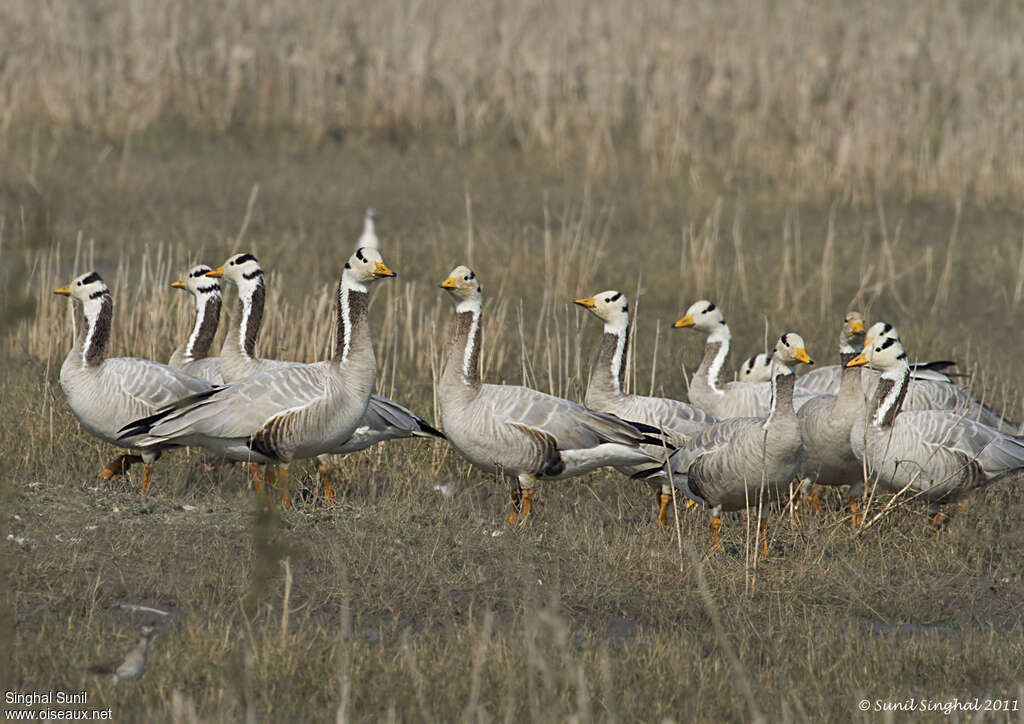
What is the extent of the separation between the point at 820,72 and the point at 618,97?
10.5 feet

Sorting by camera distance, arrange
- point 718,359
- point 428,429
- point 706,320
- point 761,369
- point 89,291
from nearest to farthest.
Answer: point 428,429, point 89,291, point 718,359, point 706,320, point 761,369

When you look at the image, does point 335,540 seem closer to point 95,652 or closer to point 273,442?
point 273,442

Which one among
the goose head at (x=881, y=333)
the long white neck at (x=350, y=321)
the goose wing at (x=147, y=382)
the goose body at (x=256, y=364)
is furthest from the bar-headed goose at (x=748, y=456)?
the goose wing at (x=147, y=382)

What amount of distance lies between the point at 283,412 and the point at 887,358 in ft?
12.9

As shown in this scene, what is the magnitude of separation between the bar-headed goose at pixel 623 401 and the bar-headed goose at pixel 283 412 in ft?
6.22

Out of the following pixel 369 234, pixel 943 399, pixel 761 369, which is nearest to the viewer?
pixel 943 399

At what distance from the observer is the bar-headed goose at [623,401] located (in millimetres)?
8688

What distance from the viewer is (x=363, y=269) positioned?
8242mm

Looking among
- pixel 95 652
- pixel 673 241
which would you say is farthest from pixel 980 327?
pixel 95 652

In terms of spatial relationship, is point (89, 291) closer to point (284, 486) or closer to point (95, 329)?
point (95, 329)

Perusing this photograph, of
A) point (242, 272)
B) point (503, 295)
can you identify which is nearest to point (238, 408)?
point (242, 272)

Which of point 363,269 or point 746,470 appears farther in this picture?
point 363,269

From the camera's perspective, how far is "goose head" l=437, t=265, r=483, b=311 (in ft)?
27.6

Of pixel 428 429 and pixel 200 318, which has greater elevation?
pixel 200 318
